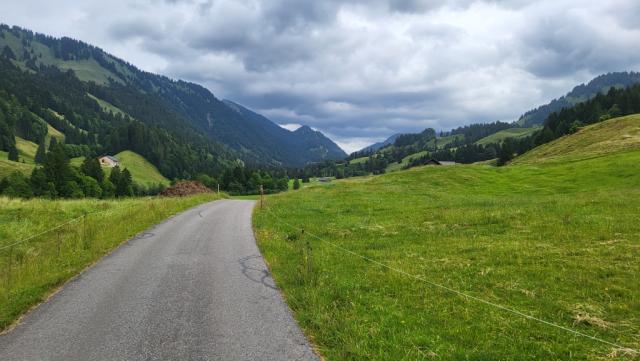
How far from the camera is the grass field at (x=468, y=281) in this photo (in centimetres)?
848

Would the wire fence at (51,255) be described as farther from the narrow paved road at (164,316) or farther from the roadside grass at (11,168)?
the roadside grass at (11,168)

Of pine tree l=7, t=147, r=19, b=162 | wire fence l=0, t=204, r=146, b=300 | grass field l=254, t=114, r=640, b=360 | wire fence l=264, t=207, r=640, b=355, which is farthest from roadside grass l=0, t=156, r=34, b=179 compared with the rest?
wire fence l=264, t=207, r=640, b=355

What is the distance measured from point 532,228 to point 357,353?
49.3ft

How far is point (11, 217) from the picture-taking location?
25578 millimetres

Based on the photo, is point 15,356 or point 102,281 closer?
point 15,356

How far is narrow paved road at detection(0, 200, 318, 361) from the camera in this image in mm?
8539

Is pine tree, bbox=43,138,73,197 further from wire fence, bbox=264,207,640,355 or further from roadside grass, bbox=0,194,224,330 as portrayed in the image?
wire fence, bbox=264,207,640,355

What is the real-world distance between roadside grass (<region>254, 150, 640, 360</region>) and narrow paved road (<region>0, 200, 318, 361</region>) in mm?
890

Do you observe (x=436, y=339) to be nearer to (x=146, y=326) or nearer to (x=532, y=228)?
(x=146, y=326)

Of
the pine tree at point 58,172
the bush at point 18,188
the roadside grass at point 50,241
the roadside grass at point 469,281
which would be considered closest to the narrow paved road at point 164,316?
the roadside grass at point 50,241

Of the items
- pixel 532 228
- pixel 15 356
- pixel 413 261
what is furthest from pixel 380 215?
pixel 15 356

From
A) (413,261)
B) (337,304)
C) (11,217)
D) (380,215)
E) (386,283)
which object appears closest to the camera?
(337,304)

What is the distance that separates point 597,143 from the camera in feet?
239

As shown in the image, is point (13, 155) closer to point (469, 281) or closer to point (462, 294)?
point (469, 281)
